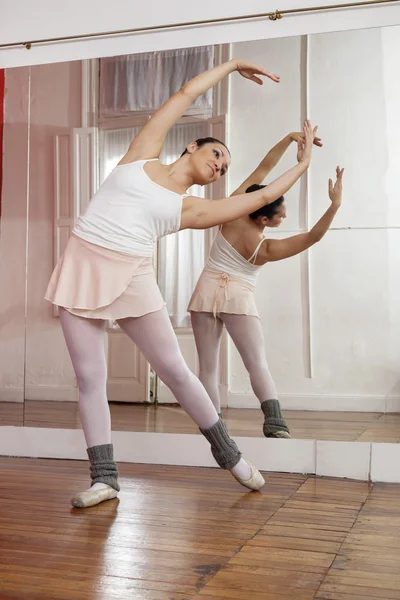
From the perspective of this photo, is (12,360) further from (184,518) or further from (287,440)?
(184,518)

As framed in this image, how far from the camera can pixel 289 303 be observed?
325cm

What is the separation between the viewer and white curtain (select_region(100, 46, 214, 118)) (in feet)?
11.3

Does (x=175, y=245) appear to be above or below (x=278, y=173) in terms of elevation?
below

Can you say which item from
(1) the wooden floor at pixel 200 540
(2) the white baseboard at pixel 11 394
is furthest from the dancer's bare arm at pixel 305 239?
(2) the white baseboard at pixel 11 394

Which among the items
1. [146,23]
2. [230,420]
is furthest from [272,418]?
[146,23]

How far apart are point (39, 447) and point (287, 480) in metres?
1.29

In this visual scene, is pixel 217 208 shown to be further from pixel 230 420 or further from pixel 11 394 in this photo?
pixel 11 394

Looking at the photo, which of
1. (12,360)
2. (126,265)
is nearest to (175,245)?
(126,265)

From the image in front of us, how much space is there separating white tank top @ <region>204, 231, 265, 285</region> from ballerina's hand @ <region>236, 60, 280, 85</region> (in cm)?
66

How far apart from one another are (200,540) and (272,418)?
3.90 feet

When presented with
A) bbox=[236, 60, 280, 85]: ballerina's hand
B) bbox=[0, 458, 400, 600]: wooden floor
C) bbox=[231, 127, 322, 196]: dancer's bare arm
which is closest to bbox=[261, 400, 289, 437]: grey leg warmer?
bbox=[0, 458, 400, 600]: wooden floor

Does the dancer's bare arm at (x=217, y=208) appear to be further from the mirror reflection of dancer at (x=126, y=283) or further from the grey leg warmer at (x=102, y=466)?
the grey leg warmer at (x=102, y=466)

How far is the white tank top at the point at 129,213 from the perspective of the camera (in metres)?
2.63

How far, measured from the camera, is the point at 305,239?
3230 millimetres
